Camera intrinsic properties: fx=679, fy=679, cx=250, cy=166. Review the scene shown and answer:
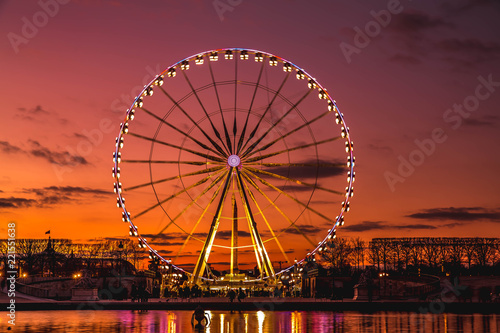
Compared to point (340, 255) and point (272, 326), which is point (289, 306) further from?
point (340, 255)

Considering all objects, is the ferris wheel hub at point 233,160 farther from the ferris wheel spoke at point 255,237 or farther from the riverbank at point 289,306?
the riverbank at point 289,306

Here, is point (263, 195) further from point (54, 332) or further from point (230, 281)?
point (54, 332)

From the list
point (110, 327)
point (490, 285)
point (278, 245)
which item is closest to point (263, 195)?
point (278, 245)

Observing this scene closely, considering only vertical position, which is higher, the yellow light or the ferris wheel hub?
the yellow light

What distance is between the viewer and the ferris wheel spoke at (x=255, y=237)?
49500mm

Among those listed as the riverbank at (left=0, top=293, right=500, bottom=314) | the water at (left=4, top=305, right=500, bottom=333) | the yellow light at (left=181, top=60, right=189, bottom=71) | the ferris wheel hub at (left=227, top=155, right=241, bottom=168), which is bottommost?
the riverbank at (left=0, top=293, right=500, bottom=314)

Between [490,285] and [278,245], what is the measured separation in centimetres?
3181

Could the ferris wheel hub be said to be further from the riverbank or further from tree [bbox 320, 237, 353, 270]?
tree [bbox 320, 237, 353, 270]

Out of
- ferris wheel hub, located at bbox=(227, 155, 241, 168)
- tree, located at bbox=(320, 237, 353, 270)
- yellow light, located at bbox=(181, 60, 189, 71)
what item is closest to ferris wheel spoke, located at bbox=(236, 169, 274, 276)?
ferris wheel hub, located at bbox=(227, 155, 241, 168)

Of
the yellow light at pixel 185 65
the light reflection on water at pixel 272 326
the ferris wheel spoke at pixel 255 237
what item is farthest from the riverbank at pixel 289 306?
the yellow light at pixel 185 65

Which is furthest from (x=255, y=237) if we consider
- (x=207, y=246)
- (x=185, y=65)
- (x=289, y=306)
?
(x=185, y=65)

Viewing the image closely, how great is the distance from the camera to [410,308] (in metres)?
46.7

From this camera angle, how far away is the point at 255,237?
5081cm

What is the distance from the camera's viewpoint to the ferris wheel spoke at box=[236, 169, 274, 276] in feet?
162
